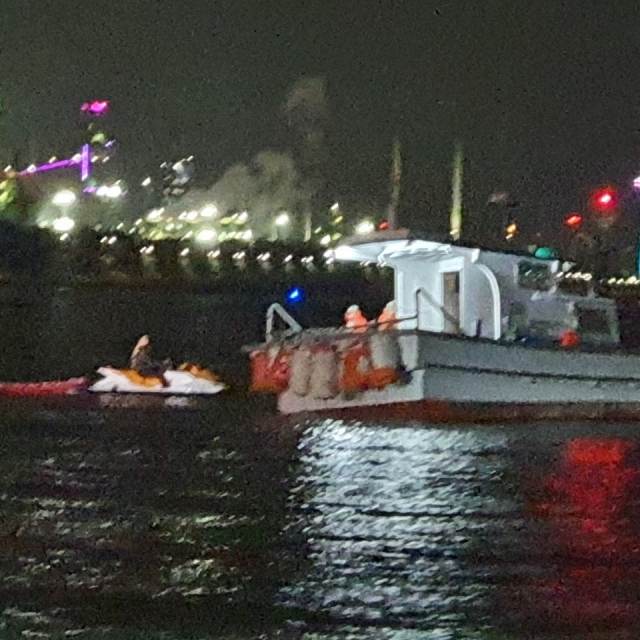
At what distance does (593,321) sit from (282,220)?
385 feet

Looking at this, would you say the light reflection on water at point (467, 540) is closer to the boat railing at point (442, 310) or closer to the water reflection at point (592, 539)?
the water reflection at point (592, 539)

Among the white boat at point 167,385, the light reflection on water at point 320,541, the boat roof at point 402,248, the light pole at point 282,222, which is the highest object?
the light pole at point 282,222

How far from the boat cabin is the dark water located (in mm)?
5437

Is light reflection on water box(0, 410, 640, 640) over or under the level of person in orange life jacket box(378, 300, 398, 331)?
under

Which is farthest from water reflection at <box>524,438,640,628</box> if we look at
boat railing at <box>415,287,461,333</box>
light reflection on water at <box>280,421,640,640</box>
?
boat railing at <box>415,287,461,333</box>

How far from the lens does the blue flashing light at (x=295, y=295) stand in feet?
289

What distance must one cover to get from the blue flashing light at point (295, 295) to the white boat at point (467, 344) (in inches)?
2600

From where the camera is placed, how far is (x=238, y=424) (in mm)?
17516

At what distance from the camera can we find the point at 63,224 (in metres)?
116

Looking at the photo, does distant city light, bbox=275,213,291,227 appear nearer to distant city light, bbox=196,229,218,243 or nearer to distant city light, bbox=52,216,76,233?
distant city light, bbox=196,229,218,243

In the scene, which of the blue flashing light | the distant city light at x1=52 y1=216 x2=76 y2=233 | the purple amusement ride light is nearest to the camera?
the blue flashing light

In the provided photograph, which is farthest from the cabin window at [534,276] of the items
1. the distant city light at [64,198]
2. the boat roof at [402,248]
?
the distant city light at [64,198]

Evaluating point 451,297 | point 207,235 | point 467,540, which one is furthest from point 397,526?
point 207,235

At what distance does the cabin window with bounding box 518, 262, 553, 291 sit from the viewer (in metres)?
20.4
